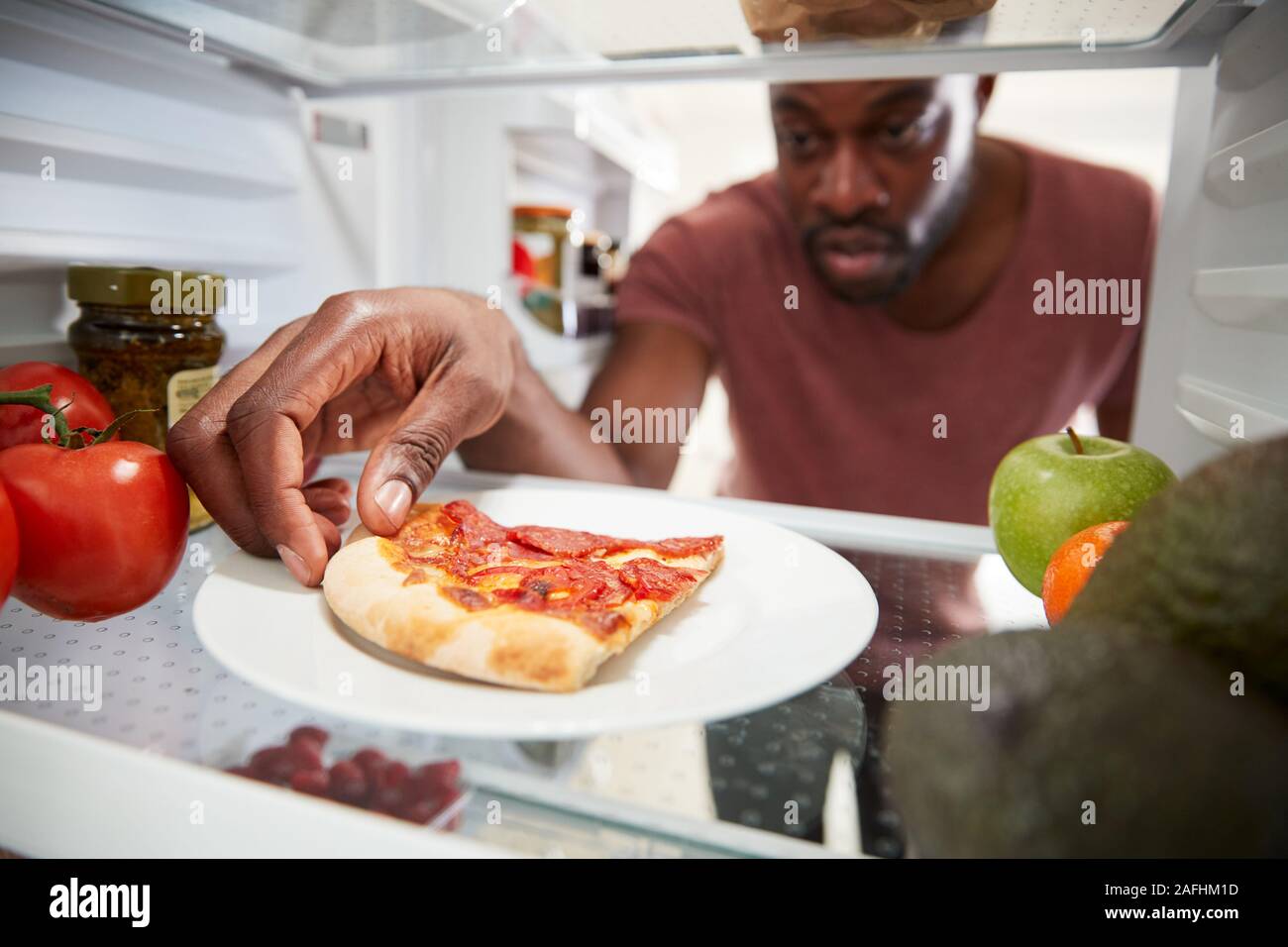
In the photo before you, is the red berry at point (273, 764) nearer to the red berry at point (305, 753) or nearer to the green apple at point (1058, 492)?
the red berry at point (305, 753)

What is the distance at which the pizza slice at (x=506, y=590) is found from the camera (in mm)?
497

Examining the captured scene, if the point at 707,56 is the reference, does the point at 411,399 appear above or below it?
below

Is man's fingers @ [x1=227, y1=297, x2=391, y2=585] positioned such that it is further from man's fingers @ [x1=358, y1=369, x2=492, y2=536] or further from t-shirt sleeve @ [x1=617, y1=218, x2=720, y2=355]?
t-shirt sleeve @ [x1=617, y1=218, x2=720, y2=355]

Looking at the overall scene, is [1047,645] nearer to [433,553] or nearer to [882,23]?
[433,553]

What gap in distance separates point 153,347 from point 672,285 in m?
1.09

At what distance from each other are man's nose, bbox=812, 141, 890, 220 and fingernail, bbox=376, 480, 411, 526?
1037mm

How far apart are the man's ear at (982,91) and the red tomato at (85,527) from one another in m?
1.47

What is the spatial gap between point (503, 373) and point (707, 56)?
390mm

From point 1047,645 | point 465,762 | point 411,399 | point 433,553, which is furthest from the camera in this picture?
point 411,399

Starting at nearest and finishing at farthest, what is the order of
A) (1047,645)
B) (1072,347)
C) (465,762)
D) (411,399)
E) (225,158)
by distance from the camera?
(1047,645) → (465,762) → (411,399) → (225,158) → (1072,347)

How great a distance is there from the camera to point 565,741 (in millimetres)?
485

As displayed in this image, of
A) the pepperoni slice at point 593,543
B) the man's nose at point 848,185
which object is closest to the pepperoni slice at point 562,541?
the pepperoni slice at point 593,543
